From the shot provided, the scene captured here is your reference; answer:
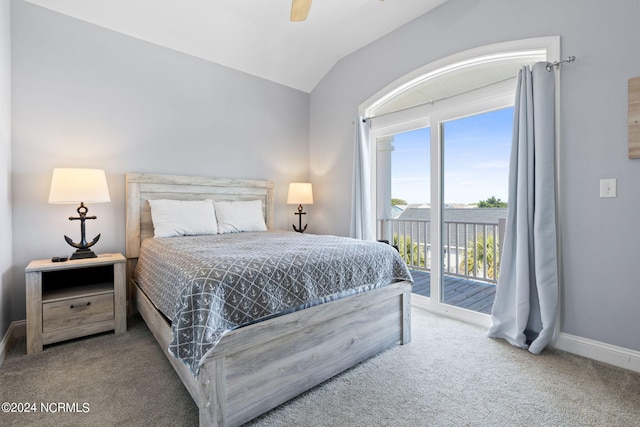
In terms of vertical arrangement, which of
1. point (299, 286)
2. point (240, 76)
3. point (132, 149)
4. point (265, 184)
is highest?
point (240, 76)

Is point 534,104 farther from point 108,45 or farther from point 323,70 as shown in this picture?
point 108,45

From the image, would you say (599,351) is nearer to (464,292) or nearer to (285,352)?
(464,292)

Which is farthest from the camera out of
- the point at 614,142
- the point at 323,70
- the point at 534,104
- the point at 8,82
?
the point at 323,70

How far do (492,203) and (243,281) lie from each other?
8.17 ft

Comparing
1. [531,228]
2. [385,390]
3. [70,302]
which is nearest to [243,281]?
[385,390]

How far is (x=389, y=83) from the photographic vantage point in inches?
133

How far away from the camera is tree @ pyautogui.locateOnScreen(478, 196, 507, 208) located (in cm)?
278

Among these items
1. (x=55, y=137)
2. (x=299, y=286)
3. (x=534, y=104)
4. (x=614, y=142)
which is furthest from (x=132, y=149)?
(x=614, y=142)

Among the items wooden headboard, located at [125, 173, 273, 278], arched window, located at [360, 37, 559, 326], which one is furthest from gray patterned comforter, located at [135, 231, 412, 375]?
arched window, located at [360, 37, 559, 326]

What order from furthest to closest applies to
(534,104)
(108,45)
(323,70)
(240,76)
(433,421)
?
(323,70)
(240,76)
(108,45)
(534,104)
(433,421)

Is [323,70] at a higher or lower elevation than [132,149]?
higher

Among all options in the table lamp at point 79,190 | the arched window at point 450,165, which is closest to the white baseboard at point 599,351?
the arched window at point 450,165

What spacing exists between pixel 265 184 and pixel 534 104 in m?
2.94

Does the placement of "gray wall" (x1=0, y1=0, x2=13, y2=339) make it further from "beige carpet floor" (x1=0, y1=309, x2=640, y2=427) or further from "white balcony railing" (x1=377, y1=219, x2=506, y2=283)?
"white balcony railing" (x1=377, y1=219, x2=506, y2=283)
